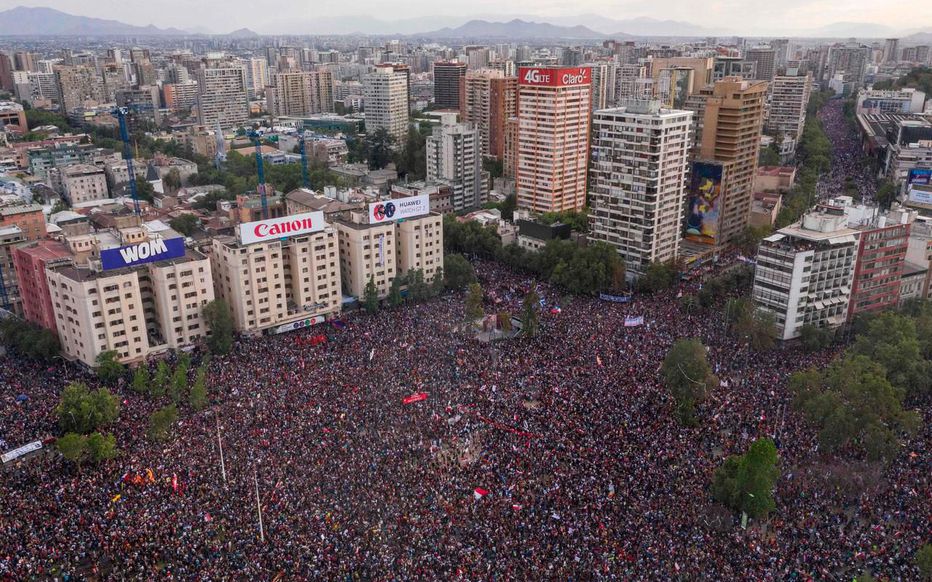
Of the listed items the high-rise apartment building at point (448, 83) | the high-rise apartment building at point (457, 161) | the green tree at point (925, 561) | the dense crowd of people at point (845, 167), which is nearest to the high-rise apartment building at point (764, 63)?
the dense crowd of people at point (845, 167)

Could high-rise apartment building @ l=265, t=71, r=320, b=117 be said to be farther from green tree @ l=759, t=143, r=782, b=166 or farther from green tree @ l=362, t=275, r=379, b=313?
green tree @ l=362, t=275, r=379, b=313

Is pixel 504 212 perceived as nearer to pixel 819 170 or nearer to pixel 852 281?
pixel 852 281

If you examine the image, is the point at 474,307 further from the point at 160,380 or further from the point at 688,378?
the point at 160,380

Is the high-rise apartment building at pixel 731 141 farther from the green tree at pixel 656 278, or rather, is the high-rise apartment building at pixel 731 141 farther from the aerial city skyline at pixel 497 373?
the green tree at pixel 656 278

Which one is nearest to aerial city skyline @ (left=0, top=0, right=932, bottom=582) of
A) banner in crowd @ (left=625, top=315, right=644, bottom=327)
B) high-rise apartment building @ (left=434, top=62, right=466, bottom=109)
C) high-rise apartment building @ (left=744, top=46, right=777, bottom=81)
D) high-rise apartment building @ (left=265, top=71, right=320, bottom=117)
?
banner in crowd @ (left=625, top=315, right=644, bottom=327)

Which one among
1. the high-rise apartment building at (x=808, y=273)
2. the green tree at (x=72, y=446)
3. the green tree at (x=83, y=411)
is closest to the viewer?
the green tree at (x=72, y=446)
